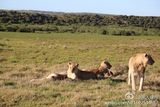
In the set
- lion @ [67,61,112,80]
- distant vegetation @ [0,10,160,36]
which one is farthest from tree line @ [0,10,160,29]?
lion @ [67,61,112,80]

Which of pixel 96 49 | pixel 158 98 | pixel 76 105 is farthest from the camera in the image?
pixel 96 49

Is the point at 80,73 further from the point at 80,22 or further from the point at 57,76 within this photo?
the point at 80,22

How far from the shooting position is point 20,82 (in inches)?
583

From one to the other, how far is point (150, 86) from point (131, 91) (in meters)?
1.33

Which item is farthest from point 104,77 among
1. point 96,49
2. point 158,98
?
point 96,49

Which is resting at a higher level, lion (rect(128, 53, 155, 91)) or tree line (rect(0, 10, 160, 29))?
lion (rect(128, 53, 155, 91))

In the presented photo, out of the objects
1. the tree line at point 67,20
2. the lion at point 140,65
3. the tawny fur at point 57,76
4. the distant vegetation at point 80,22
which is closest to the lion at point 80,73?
the tawny fur at point 57,76

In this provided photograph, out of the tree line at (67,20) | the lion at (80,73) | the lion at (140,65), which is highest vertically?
the lion at (140,65)

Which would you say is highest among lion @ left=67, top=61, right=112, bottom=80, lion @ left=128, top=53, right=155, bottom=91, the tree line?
lion @ left=128, top=53, right=155, bottom=91

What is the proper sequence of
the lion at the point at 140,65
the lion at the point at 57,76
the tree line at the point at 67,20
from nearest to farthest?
1. the lion at the point at 140,65
2. the lion at the point at 57,76
3. the tree line at the point at 67,20

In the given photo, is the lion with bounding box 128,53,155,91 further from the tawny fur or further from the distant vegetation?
the distant vegetation

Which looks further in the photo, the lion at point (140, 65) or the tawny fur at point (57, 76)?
the tawny fur at point (57, 76)

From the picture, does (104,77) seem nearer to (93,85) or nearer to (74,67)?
(74,67)

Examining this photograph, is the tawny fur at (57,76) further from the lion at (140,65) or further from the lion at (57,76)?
the lion at (140,65)
